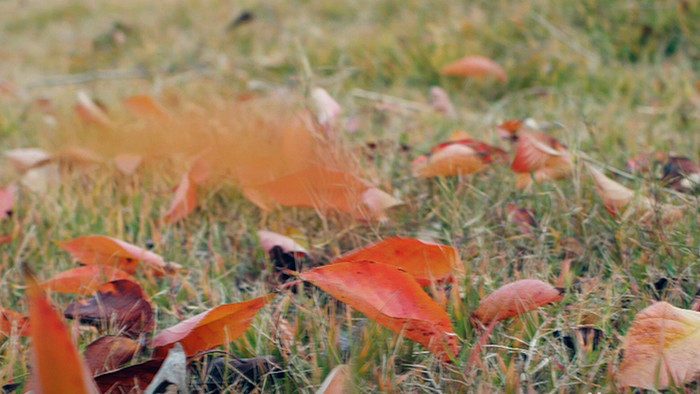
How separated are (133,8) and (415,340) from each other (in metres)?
4.41

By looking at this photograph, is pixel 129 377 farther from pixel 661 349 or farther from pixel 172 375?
pixel 661 349

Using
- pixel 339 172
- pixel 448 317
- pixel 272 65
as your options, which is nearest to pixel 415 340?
pixel 448 317

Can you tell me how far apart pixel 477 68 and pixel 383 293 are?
176 centimetres

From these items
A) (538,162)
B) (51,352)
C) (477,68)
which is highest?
(51,352)

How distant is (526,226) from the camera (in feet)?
3.63

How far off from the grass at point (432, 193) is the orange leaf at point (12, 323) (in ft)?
0.08

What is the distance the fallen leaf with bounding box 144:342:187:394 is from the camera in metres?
0.70

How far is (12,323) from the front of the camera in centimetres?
87

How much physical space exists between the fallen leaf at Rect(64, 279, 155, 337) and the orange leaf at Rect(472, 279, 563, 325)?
48cm

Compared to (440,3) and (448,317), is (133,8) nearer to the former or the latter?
(440,3)

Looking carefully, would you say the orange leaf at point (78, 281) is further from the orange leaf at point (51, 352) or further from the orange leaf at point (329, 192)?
the orange leaf at point (51, 352)

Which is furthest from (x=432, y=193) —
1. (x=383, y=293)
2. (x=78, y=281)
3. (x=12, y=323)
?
(x=12, y=323)

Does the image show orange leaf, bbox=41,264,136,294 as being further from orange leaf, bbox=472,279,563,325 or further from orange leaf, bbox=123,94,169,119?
orange leaf, bbox=123,94,169,119

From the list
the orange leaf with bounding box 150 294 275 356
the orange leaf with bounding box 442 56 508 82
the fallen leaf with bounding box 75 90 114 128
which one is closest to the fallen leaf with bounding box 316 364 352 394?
the orange leaf with bounding box 150 294 275 356
